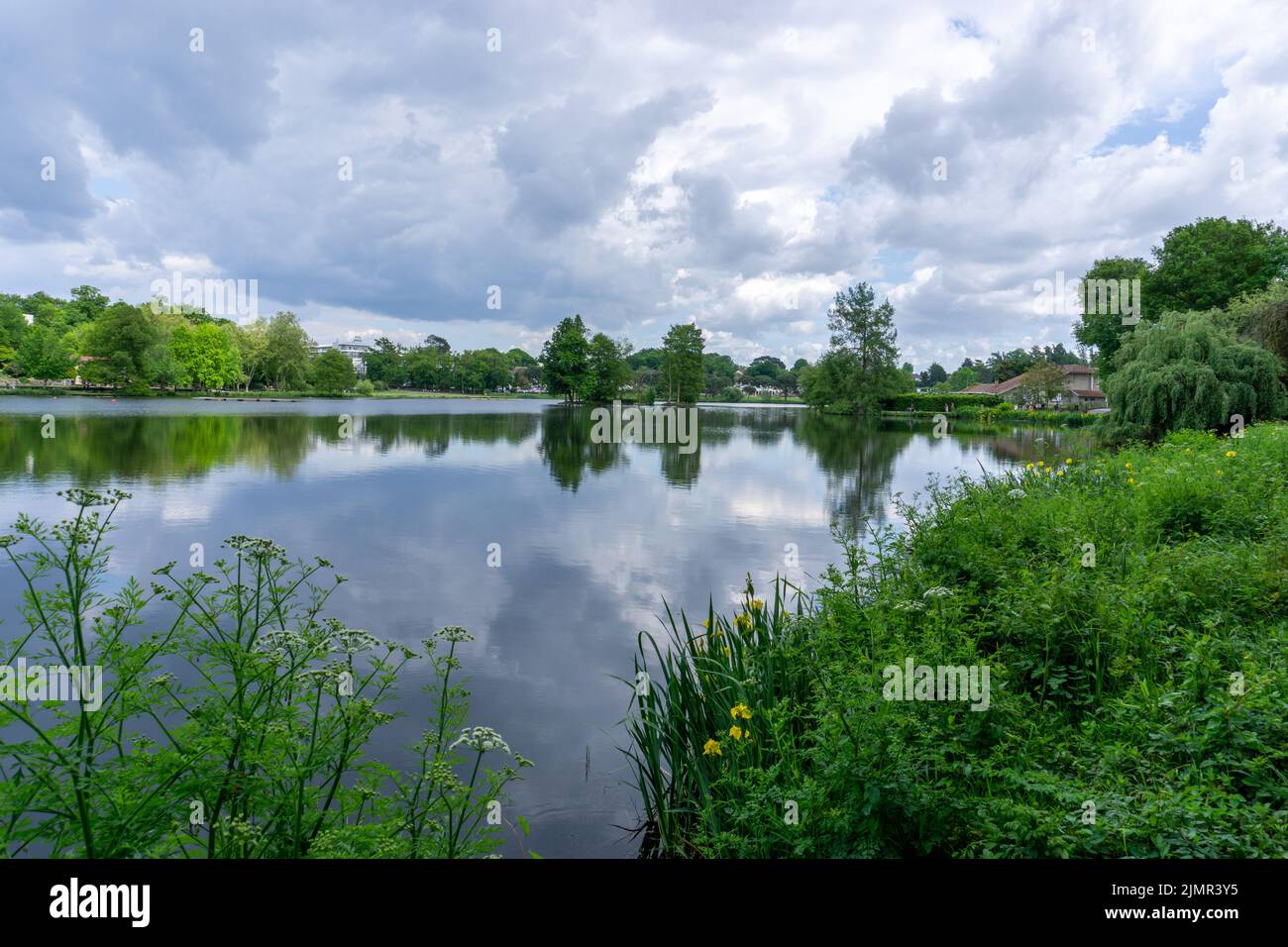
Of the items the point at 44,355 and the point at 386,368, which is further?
the point at 386,368

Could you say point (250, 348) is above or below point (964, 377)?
below

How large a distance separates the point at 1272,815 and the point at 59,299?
472ft

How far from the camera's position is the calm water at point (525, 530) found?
6375mm

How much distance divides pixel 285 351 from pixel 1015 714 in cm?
10485

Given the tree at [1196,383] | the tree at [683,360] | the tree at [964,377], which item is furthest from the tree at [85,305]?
the tree at [964,377]

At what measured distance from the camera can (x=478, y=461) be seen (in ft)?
84.7

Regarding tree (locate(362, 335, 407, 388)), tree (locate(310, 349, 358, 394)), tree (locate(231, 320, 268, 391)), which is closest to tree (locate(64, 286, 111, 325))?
tree (locate(231, 320, 268, 391))

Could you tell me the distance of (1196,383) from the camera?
20.1 m

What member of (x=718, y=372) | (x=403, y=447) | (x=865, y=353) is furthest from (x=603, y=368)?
(x=718, y=372)
